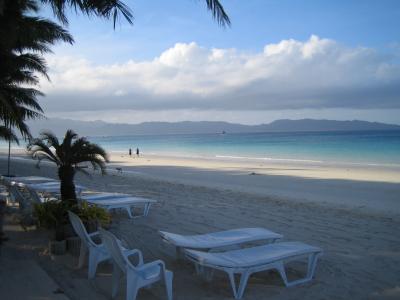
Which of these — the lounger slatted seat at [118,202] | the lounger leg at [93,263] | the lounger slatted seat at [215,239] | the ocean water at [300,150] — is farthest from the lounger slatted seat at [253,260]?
the ocean water at [300,150]

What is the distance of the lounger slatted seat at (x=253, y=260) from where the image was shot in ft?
12.9

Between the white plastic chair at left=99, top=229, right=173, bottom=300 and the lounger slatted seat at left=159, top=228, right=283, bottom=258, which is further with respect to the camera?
the lounger slatted seat at left=159, top=228, right=283, bottom=258

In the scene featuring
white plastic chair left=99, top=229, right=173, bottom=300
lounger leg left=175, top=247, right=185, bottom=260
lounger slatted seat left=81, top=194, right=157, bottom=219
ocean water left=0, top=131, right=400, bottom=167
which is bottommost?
lounger leg left=175, top=247, right=185, bottom=260

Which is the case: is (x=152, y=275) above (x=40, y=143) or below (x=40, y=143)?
below

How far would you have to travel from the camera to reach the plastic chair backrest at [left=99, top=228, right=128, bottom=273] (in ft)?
12.0

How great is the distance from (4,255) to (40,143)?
2.11 meters

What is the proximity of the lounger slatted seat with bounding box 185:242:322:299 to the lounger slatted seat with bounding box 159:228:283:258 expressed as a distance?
31cm

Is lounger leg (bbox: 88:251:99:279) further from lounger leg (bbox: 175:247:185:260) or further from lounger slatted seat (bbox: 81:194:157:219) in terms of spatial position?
lounger slatted seat (bbox: 81:194:157:219)

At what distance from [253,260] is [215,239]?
111cm

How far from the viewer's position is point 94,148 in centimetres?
642

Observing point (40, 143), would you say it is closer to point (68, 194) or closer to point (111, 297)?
point (68, 194)

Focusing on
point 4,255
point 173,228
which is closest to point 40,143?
point 4,255

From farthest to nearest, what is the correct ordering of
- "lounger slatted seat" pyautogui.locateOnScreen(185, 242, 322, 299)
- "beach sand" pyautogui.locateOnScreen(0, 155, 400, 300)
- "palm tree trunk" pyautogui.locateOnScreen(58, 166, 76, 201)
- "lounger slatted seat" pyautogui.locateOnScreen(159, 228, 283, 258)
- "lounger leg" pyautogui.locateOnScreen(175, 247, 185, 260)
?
"palm tree trunk" pyautogui.locateOnScreen(58, 166, 76, 201) → "lounger leg" pyautogui.locateOnScreen(175, 247, 185, 260) → "lounger slatted seat" pyautogui.locateOnScreen(159, 228, 283, 258) → "beach sand" pyautogui.locateOnScreen(0, 155, 400, 300) → "lounger slatted seat" pyautogui.locateOnScreen(185, 242, 322, 299)

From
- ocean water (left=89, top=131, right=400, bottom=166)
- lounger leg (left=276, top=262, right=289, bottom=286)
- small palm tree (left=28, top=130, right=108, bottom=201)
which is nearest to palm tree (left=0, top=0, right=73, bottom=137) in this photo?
small palm tree (left=28, top=130, right=108, bottom=201)
